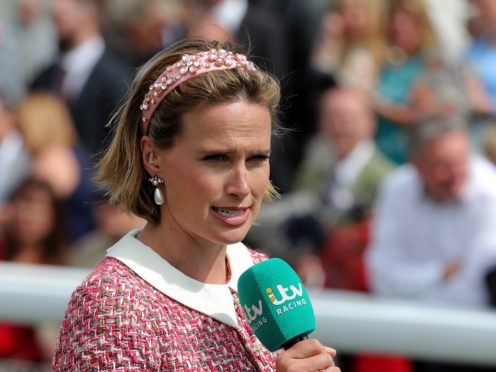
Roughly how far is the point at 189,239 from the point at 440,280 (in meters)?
3.21

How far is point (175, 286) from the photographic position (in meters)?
2.49

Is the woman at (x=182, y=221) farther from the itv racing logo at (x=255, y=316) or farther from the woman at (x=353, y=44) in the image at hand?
the woman at (x=353, y=44)

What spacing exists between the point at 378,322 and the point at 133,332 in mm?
2415

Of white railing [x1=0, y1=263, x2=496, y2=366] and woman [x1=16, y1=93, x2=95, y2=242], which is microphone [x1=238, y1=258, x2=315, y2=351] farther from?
woman [x1=16, y1=93, x2=95, y2=242]

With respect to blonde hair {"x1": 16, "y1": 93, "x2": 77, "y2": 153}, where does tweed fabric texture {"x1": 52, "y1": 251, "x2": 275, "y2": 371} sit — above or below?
below

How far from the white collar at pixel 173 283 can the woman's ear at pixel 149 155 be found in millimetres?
159

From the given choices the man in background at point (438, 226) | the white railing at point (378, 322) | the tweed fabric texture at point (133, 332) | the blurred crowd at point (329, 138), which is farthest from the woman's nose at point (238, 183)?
the man in background at point (438, 226)

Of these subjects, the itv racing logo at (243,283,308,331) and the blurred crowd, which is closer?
the itv racing logo at (243,283,308,331)

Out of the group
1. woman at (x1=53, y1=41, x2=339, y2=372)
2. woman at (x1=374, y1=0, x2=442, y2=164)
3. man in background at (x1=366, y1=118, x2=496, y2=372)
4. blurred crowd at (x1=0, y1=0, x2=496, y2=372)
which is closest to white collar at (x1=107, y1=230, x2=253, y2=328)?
woman at (x1=53, y1=41, x2=339, y2=372)

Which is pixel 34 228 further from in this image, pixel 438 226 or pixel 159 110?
pixel 159 110

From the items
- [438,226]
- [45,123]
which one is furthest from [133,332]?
[45,123]

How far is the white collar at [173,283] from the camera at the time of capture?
8.11 ft

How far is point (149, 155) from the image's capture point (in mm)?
2523

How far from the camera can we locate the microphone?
7.80 feet
